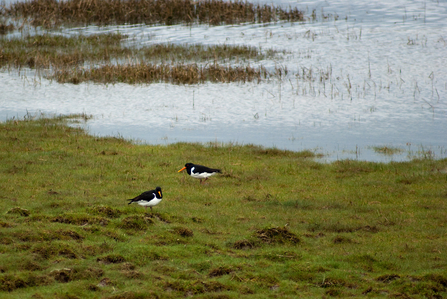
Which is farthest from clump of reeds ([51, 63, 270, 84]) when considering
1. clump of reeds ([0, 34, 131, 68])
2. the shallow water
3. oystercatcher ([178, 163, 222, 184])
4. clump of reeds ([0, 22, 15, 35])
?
oystercatcher ([178, 163, 222, 184])

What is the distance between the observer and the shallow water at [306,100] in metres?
26.9

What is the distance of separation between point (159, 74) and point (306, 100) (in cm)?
1161

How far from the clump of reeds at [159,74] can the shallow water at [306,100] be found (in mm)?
994

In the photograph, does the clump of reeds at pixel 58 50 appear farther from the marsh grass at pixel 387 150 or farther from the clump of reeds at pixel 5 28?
the marsh grass at pixel 387 150

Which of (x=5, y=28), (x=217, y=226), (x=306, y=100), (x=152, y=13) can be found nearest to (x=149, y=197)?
(x=217, y=226)

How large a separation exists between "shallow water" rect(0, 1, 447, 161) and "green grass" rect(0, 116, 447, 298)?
4405 mm

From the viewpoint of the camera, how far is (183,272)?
34.7 ft

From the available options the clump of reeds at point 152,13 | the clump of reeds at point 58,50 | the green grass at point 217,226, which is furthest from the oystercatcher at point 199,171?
the clump of reeds at point 152,13

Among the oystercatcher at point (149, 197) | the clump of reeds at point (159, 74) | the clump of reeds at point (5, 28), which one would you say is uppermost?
the clump of reeds at point (5, 28)

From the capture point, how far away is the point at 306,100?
111ft

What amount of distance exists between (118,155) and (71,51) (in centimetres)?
2839

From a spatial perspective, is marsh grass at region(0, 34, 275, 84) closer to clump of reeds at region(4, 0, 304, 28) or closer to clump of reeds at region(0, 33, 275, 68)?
clump of reeds at region(0, 33, 275, 68)

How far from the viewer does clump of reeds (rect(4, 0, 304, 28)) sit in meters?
58.2

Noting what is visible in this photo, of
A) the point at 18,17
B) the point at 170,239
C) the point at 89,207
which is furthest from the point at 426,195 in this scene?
the point at 18,17
